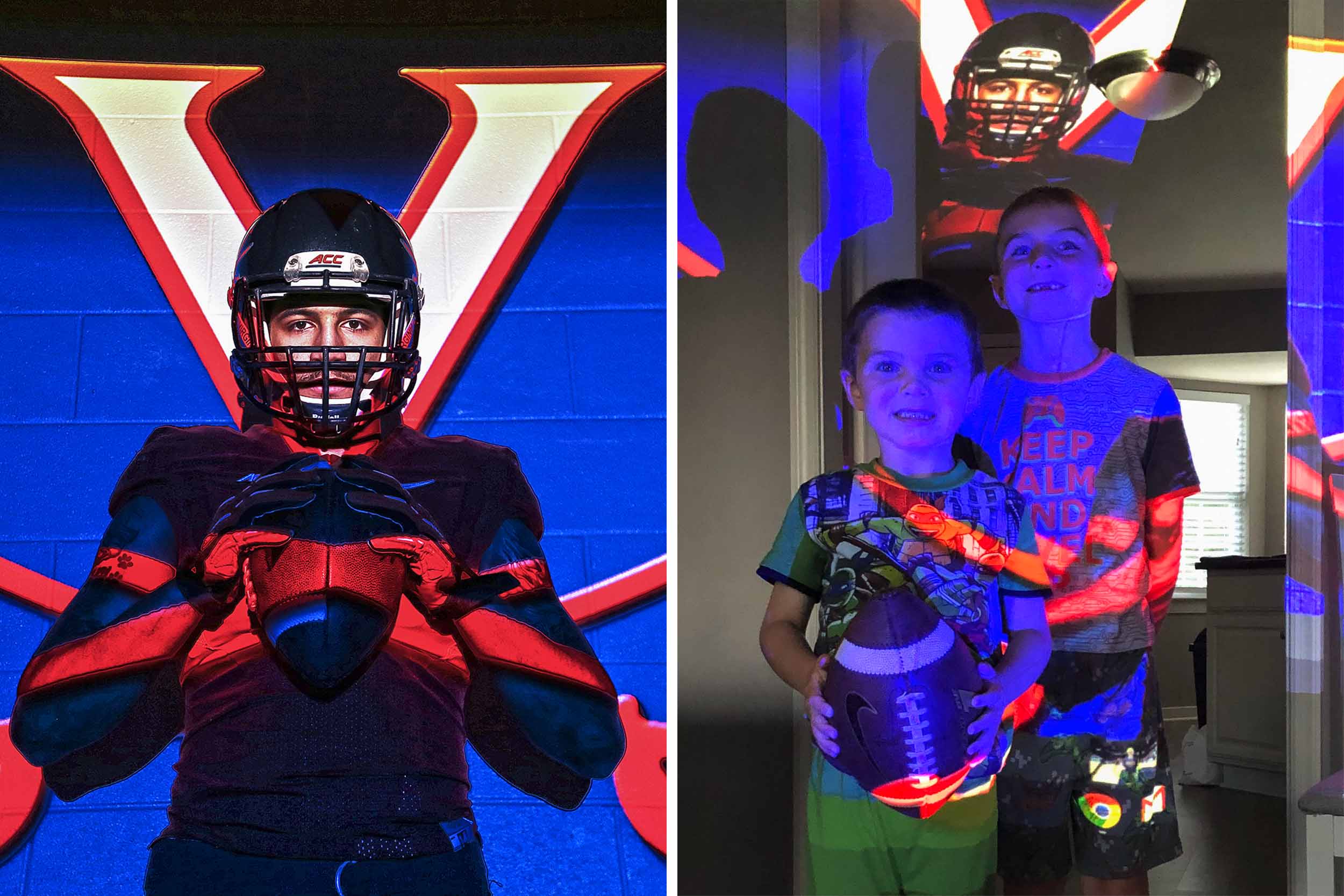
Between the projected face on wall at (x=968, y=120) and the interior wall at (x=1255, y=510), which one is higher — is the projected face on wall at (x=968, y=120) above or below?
above

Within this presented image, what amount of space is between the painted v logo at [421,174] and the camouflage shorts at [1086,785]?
122 centimetres

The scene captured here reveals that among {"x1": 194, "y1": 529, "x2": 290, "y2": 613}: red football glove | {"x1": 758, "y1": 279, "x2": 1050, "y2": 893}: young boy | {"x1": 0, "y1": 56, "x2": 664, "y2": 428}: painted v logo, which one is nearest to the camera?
{"x1": 194, "y1": 529, "x2": 290, "y2": 613}: red football glove

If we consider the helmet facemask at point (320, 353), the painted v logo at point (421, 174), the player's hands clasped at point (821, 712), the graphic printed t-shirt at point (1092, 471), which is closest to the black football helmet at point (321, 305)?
the helmet facemask at point (320, 353)

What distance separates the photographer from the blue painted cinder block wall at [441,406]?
2287mm

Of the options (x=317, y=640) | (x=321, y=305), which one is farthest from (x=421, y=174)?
(x=317, y=640)

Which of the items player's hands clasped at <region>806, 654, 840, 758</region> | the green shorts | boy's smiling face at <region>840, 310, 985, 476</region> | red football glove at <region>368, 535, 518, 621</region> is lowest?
the green shorts

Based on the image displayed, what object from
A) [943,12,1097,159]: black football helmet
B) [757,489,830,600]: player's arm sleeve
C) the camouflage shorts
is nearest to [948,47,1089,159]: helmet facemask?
[943,12,1097,159]: black football helmet

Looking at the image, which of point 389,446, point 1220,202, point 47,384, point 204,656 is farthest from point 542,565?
point 1220,202

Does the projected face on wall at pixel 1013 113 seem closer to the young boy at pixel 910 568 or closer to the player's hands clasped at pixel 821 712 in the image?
the young boy at pixel 910 568

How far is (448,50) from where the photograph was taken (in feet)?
7.91

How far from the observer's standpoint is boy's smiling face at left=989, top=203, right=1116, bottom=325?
2244mm

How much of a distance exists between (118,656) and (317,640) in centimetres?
31

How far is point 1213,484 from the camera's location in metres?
2.22

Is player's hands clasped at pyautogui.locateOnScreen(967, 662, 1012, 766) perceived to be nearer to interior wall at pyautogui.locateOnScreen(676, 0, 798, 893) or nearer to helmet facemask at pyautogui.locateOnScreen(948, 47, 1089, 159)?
interior wall at pyautogui.locateOnScreen(676, 0, 798, 893)
